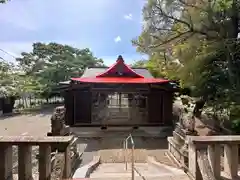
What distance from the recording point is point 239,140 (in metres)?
3.28

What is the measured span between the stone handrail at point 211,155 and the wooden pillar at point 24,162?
2.11 meters

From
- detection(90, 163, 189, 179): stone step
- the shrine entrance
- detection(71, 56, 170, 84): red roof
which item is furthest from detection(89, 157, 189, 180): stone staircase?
the shrine entrance

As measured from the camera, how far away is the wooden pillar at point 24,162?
10.1 feet

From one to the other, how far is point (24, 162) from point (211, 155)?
2.44 meters

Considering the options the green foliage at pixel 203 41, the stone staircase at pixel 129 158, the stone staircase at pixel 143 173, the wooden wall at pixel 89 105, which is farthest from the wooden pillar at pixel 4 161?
the wooden wall at pixel 89 105

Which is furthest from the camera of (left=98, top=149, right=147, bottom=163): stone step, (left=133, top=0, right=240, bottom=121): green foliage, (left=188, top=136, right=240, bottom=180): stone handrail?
(left=133, top=0, right=240, bottom=121): green foliage

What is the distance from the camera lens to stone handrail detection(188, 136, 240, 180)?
3.17m

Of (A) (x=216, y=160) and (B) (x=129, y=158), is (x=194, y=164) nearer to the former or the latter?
(A) (x=216, y=160)

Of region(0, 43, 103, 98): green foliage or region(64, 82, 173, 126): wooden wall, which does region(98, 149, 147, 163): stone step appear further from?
region(0, 43, 103, 98): green foliage

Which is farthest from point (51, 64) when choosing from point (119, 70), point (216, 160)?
point (216, 160)

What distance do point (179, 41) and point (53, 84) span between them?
18.6 meters

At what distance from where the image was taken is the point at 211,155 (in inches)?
133

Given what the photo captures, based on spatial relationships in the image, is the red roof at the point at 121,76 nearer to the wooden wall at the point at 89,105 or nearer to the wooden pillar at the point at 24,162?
the wooden wall at the point at 89,105

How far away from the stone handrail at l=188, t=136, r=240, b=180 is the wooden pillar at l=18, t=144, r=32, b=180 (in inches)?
Answer: 82.9
